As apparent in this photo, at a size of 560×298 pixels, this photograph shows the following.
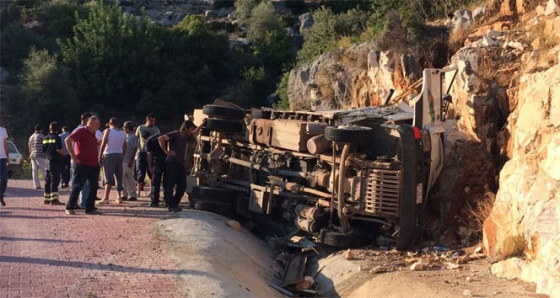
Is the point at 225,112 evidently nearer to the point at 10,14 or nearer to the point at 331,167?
the point at 331,167

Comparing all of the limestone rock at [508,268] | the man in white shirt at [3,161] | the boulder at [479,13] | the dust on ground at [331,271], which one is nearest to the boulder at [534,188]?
the limestone rock at [508,268]

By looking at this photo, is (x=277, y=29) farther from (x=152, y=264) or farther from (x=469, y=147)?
(x=152, y=264)

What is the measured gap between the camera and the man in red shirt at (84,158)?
13.4m

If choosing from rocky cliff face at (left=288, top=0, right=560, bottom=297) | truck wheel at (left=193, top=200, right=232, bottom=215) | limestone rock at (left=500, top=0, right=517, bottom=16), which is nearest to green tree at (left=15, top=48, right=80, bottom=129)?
rocky cliff face at (left=288, top=0, right=560, bottom=297)

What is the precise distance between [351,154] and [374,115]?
4.23ft

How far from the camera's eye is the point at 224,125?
14781 mm

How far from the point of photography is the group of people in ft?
44.2

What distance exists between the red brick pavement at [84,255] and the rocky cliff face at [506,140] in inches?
171

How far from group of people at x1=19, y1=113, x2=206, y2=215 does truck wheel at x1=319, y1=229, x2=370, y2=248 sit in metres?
3.14

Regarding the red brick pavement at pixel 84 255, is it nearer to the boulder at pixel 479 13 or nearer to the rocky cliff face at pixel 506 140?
the rocky cliff face at pixel 506 140

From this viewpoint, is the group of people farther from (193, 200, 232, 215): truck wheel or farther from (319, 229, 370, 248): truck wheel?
(319, 229, 370, 248): truck wheel

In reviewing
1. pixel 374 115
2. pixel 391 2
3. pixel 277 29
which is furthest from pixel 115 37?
pixel 374 115

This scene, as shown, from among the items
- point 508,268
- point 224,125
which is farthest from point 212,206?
point 508,268

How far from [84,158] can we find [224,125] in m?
2.78
